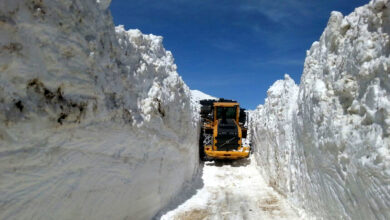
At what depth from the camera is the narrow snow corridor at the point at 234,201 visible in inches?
253

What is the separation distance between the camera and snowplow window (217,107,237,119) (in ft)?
47.1

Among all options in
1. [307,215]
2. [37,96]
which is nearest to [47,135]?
[37,96]

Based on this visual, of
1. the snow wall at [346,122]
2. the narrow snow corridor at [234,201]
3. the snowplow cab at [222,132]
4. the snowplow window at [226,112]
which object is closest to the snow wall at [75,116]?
the narrow snow corridor at [234,201]

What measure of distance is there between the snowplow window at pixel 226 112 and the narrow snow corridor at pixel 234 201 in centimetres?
393

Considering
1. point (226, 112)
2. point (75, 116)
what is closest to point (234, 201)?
point (75, 116)

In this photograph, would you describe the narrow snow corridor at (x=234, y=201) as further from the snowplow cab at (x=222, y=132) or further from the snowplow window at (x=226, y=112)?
the snowplow window at (x=226, y=112)

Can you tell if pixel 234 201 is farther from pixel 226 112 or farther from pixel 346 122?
pixel 226 112

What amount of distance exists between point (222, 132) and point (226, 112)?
1876mm

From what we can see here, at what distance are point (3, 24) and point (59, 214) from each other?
Answer: 2.23m

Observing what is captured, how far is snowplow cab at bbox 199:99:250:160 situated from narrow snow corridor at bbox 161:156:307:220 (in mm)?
1304

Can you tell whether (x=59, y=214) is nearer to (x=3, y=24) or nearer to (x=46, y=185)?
(x=46, y=185)

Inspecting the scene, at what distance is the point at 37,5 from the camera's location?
10.2ft

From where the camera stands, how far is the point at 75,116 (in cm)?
354

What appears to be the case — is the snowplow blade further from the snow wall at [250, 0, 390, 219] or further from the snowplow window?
the snow wall at [250, 0, 390, 219]
